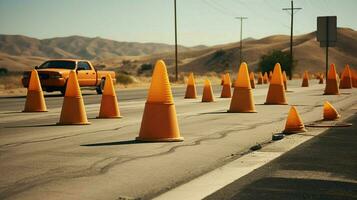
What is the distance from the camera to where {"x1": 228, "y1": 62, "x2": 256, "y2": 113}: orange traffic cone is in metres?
15.5

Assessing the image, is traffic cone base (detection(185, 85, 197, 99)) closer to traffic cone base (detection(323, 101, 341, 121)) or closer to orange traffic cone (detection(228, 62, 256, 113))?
orange traffic cone (detection(228, 62, 256, 113))

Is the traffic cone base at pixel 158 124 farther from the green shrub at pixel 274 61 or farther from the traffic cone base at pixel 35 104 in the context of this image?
the green shrub at pixel 274 61

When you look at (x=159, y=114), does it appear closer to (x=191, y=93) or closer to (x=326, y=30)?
(x=191, y=93)

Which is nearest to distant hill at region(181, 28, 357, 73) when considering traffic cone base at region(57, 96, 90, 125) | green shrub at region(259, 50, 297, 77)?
green shrub at region(259, 50, 297, 77)

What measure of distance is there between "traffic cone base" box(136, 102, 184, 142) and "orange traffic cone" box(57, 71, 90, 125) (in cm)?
321

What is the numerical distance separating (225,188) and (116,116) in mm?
8881

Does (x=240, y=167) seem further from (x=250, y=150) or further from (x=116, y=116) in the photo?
(x=116, y=116)

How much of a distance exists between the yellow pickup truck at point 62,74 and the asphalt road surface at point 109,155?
1200 cm

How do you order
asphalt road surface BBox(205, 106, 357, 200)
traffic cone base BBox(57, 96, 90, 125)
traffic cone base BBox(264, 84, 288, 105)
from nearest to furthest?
asphalt road surface BBox(205, 106, 357, 200) < traffic cone base BBox(57, 96, 90, 125) < traffic cone base BBox(264, 84, 288, 105)

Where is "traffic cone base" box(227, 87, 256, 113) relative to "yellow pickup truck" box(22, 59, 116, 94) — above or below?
below

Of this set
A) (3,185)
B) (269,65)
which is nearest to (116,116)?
(3,185)

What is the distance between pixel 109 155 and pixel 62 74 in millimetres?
18562

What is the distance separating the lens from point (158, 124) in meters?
9.59

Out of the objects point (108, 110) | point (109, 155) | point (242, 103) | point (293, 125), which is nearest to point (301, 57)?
point (242, 103)
